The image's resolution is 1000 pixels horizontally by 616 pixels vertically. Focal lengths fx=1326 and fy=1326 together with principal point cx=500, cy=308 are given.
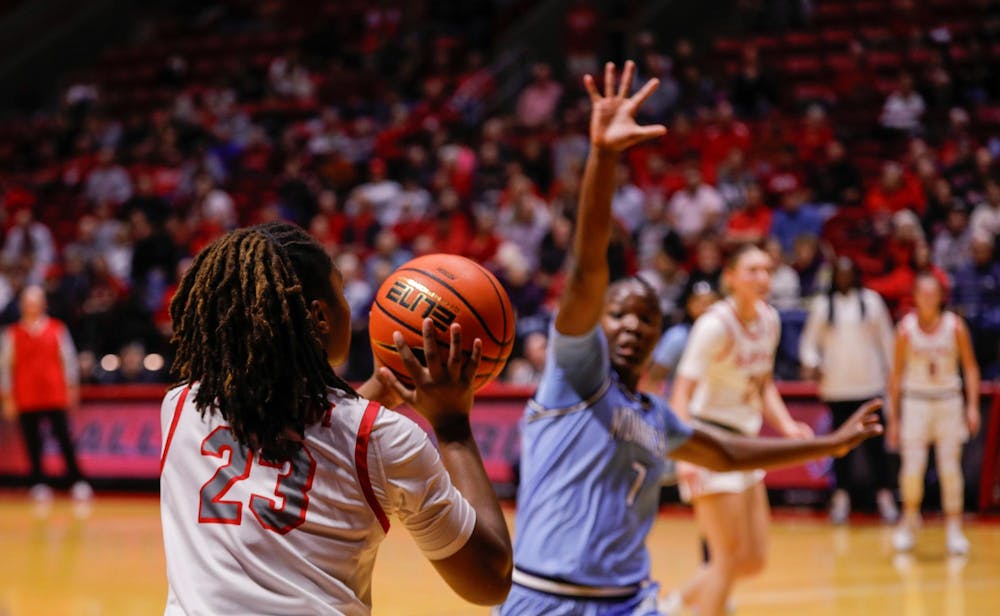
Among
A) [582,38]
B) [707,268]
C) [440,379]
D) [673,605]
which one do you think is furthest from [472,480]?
[582,38]

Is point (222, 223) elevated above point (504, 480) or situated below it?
above

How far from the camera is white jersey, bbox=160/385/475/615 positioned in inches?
90.3

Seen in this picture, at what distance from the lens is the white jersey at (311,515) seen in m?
2.29

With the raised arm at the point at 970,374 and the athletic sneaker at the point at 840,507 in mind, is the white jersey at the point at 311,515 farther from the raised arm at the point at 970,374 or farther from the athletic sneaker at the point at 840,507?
the athletic sneaker at the point at 840,507

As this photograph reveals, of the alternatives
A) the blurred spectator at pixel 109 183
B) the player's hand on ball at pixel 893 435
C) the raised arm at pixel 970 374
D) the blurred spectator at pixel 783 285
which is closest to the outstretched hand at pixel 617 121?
the raised arm at pixel 970 374

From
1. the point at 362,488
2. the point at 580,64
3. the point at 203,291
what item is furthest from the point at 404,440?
the point at 580,64

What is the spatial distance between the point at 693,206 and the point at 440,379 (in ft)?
37.8

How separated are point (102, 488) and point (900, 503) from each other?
26.7 ft

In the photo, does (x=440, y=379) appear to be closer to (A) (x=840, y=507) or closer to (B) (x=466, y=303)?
(B) (x=466, y=303)

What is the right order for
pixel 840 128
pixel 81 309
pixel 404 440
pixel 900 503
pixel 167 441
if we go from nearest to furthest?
pixel 404 440
pixel 167 441
pixel 900 503
pixel 840 128
pixel 81 309

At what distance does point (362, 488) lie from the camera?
2.34 meters

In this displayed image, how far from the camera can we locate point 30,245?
18.0 m

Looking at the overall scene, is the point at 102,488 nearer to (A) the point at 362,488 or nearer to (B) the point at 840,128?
(B) the point at 840,128

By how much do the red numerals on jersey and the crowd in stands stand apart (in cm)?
943
